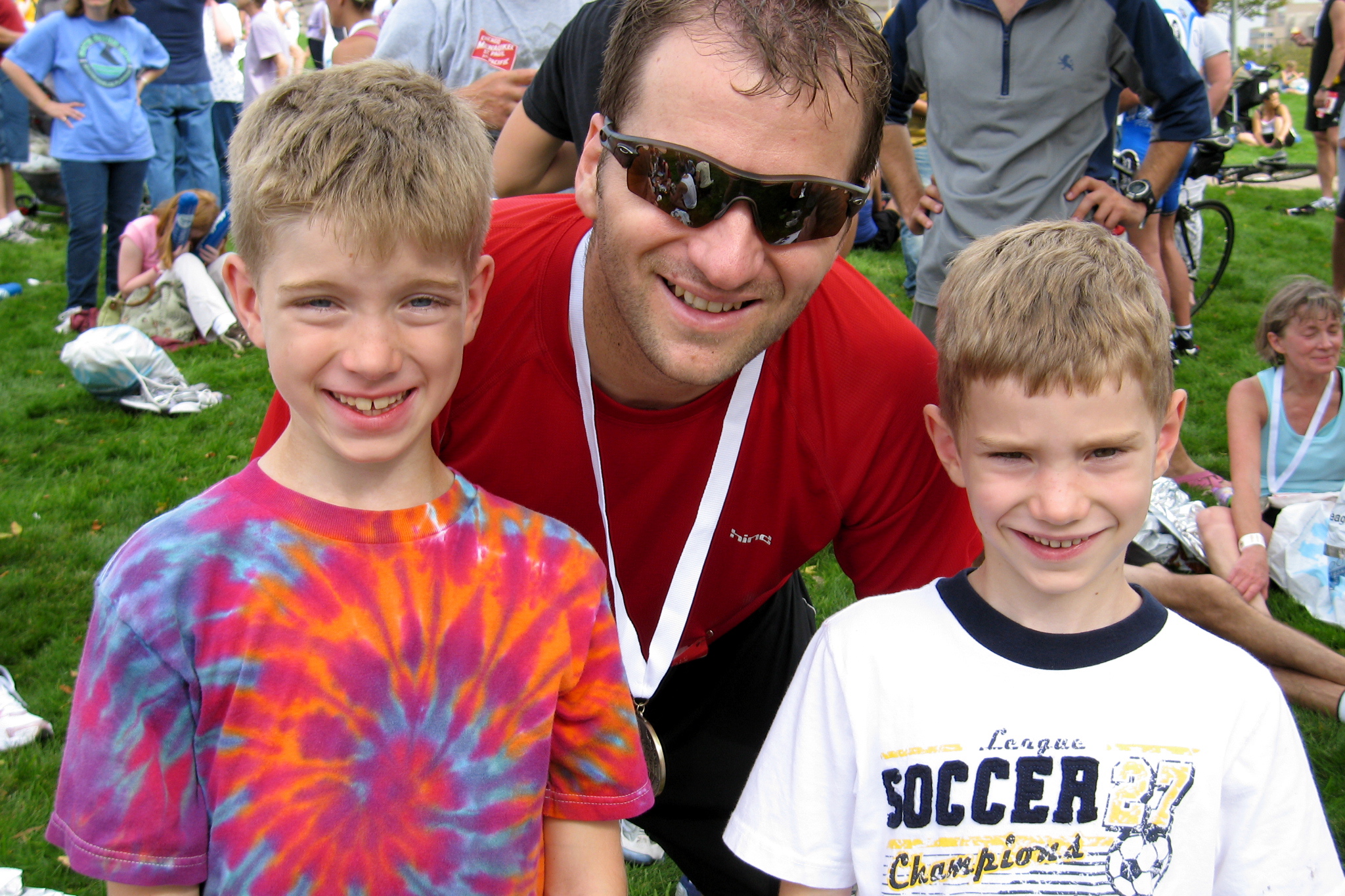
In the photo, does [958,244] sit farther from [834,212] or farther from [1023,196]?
[834,212]

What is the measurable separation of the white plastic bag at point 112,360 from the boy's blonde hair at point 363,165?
519 centimetres

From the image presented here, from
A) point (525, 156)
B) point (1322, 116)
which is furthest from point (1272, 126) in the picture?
point (525, 156)

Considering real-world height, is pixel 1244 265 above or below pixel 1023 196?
below

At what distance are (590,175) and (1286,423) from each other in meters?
4.05

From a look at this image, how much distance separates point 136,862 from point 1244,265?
10675 mm

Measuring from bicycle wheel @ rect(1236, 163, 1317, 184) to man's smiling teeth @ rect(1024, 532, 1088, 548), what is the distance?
15657 mm

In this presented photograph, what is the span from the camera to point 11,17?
406 inches

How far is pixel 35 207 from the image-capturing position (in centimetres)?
1128

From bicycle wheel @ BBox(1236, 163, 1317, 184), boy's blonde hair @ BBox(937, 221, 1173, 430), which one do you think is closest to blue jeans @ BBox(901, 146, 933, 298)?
boy's blonde hair @ BBox(937, 221, 1173, 430)

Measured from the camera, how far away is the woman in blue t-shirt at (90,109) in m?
7.73

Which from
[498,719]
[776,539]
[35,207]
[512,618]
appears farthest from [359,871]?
[35,207]

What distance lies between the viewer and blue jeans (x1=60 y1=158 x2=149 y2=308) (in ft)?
25.2

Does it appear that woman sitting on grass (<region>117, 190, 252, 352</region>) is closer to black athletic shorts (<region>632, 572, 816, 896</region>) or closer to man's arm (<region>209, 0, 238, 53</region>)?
man's arm (<region>209, 0, 238, 53</region>)

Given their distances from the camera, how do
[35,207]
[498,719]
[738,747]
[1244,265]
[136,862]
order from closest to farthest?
[136,862] → [498,719] → [738,747] → [1244,265] → [35,207]
